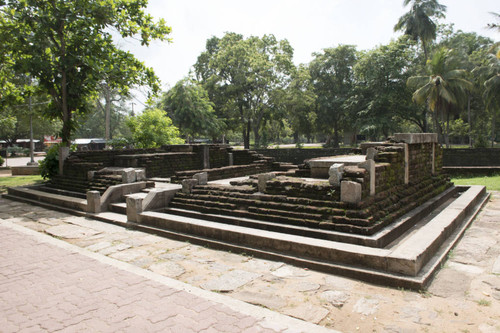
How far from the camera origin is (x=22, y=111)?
89.0ft

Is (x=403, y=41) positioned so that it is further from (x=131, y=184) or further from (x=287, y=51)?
(x=131, y=184)

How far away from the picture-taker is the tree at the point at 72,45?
1313 cm

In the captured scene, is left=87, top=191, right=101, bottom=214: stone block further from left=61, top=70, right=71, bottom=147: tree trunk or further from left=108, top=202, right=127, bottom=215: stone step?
left=61, top=70, right=71, bottom=147: tree trunk

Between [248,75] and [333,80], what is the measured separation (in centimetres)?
→ 973

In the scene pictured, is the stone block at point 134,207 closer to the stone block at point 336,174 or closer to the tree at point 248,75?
the stone block at point 336,174

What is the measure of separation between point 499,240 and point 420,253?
2772 millimetres

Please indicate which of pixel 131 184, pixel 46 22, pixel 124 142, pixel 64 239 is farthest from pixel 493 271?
pixel 124 142

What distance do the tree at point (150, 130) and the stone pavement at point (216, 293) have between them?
47.2 ft

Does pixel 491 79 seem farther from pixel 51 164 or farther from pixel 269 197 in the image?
pixel 51 164

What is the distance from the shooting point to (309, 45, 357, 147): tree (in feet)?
105

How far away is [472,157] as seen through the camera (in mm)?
17500

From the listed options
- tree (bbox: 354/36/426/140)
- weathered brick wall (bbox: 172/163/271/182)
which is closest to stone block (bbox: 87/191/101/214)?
weathered brick wall (bbox: 172/163/271/182)

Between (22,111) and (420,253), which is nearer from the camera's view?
Answer: (420,253)

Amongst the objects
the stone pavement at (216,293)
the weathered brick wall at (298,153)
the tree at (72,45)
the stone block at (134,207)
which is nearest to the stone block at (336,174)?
the stone pavement at (216,293)
